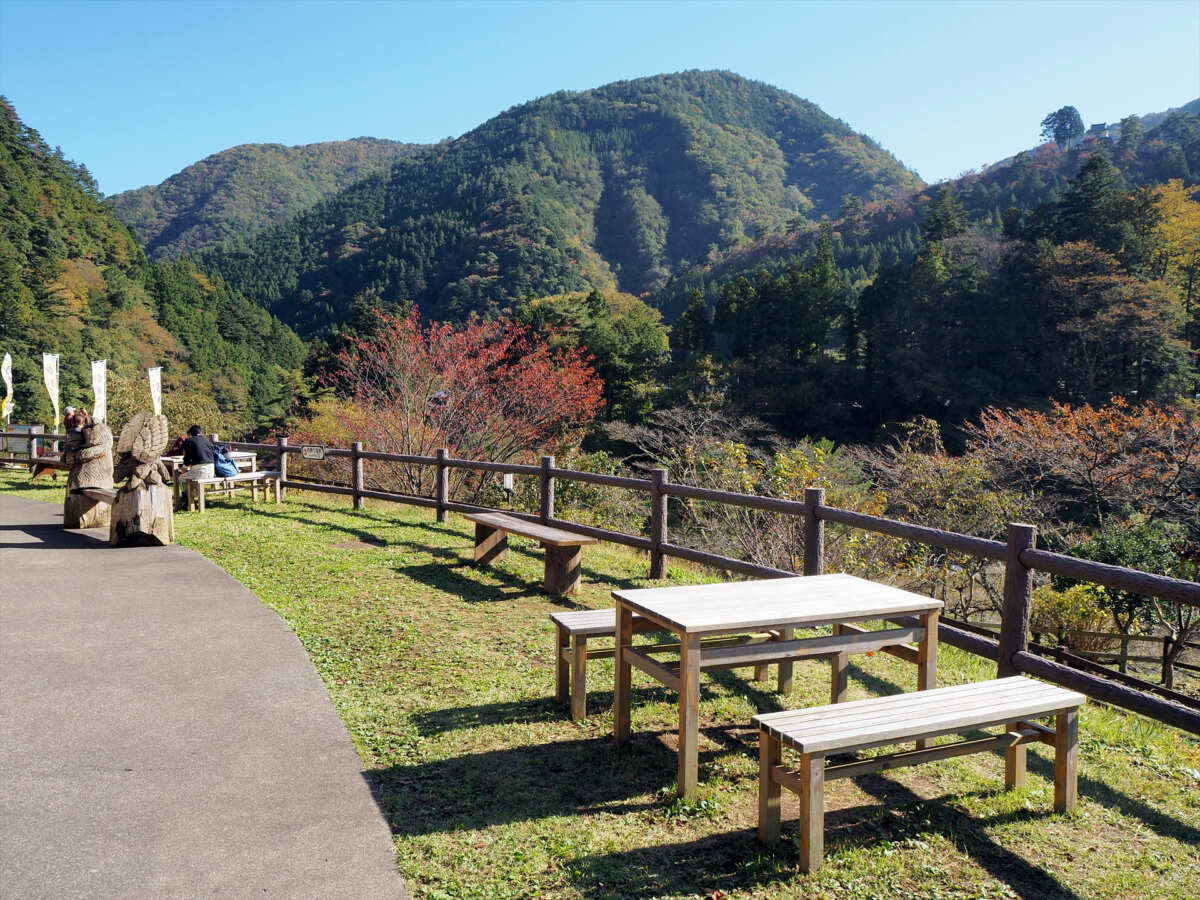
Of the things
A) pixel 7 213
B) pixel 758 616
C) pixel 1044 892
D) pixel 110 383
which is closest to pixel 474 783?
pixel 758 616

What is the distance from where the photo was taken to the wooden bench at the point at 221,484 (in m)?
12.6

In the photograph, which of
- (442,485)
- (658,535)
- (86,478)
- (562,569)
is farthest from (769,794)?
(86,478)

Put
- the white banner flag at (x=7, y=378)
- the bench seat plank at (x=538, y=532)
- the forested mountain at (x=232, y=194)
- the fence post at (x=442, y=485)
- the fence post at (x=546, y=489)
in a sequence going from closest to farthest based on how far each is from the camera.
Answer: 1. the bench seat plank at (x=538, y=532)
2. the fence post at (x=546, y=489)
3. the fence post at (x=442, y=485)
4. the white banner flag at (x=7, y=378)
5. the forested mountain at (x=232, y=194)

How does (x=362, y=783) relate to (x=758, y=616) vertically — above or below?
below

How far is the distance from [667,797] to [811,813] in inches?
32.5

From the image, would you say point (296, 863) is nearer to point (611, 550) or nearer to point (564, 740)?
point (564, 740)

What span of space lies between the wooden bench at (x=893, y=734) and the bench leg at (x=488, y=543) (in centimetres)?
570

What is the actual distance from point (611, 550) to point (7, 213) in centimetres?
5707

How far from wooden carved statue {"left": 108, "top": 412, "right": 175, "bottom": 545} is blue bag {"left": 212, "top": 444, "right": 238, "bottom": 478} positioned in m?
2.68

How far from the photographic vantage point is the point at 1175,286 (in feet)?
113

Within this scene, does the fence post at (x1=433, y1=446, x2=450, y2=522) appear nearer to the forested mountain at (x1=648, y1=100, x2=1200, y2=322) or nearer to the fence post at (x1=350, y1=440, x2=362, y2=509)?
the fence post at (x1=350, y1=440, x2=362, y2=509)

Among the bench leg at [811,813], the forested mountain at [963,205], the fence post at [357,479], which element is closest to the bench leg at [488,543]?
the fence post at [357,479]

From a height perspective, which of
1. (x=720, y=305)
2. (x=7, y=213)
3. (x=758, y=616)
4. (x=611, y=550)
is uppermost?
(x=7, y=213)

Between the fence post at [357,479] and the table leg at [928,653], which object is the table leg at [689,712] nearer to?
the table leg at [928,653]
